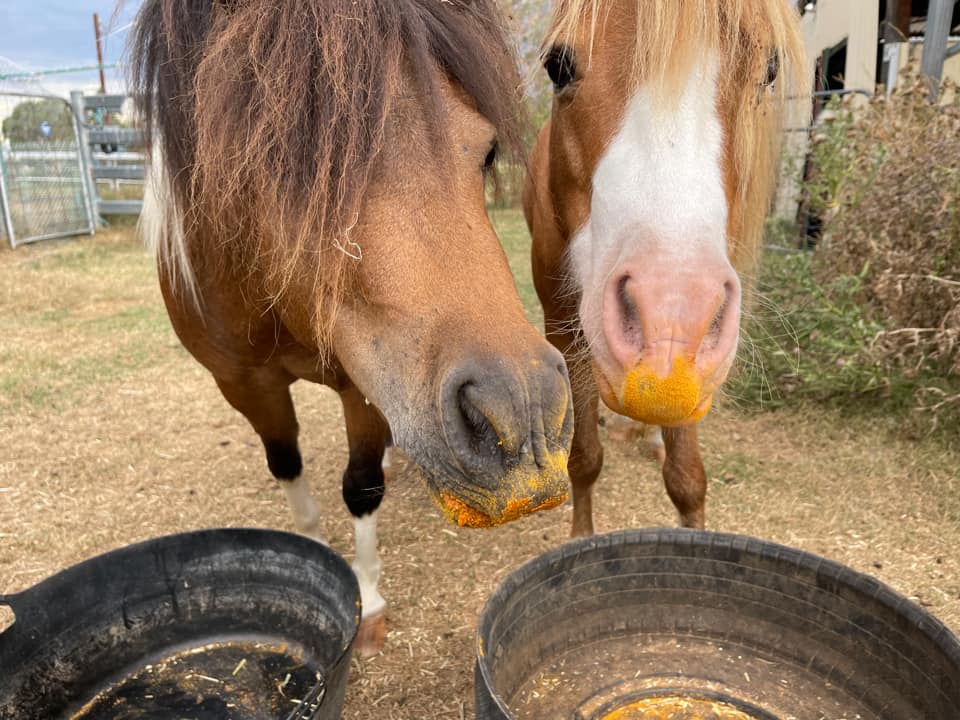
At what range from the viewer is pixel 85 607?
1810 millimetres

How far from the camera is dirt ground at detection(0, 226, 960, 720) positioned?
243cm

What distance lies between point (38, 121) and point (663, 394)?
12.3 metres

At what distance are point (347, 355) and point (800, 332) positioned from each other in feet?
11.1

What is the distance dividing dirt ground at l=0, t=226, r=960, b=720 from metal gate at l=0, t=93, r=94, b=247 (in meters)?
6.32

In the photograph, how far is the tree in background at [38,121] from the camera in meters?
9.95

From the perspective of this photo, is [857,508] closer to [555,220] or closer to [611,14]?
[555,220]

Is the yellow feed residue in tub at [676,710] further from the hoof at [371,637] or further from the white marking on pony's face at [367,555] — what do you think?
the white marking on pony's face at [367,555]

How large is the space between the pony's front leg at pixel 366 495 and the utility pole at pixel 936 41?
3808 mm

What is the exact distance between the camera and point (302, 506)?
2.64m

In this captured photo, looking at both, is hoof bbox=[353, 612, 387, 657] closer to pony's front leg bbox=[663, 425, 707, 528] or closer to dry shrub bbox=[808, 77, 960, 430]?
pony's front leg bbox=[663, 425, 707, 528]

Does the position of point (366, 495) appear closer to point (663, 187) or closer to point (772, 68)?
point (663, 187)

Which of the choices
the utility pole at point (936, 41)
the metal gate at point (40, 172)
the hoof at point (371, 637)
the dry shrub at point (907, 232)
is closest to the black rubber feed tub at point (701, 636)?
the hoof at point (371, 637)

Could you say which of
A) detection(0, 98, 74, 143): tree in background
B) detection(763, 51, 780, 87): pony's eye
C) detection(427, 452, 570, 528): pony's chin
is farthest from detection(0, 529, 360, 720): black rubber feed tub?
detection(0, 98, 74, 143): tree in background

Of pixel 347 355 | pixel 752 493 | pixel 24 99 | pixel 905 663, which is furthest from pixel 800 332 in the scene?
pixel 24 99
